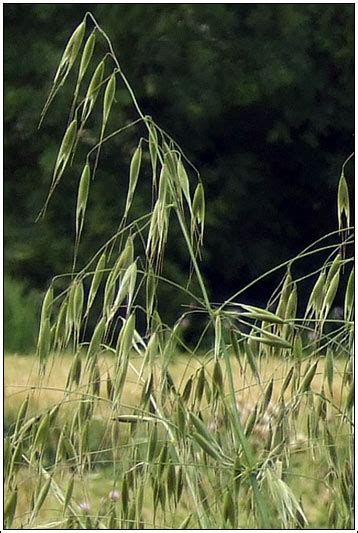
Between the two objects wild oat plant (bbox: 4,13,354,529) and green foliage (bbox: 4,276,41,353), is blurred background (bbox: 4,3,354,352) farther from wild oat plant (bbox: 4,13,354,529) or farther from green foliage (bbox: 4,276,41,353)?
wild oat plant (bbox: 4,13,354,529)

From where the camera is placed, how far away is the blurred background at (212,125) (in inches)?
95.7

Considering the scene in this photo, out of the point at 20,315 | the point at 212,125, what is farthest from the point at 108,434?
the point at 212,125

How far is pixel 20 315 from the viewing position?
256 cm

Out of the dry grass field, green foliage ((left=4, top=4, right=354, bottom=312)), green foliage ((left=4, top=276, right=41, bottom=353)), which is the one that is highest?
green foliage ((left=4, top=4, right=354, bottom=312))

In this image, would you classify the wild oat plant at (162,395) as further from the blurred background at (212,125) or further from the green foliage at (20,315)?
the blurred background at (212,125)

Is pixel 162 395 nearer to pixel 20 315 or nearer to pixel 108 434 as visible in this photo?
pixel 108 434

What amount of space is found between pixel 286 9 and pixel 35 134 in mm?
832

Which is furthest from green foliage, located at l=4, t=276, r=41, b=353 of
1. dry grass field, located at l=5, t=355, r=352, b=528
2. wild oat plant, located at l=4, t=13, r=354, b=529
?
wild oat plant, located at l=4, t=13, r=354, b=529

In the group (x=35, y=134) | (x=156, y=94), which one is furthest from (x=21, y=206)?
(x=156, y=94)

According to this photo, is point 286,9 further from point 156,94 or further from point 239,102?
point 156,94

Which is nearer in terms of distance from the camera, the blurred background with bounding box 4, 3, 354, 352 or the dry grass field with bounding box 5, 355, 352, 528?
the dry grass field with bounding box 5, 355, 352, 528

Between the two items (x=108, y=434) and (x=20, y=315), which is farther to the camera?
(x=20, y=315)

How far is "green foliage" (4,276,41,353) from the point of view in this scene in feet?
7.70

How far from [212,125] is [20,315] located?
0.78m
